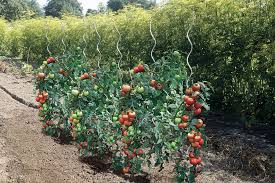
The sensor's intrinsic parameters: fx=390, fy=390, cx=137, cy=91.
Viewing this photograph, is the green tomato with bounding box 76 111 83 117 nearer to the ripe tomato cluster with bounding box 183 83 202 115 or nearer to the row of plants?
the row of plants

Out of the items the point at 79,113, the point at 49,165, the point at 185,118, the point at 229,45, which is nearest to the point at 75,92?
the point at 79,113

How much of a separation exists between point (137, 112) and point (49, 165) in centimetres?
104

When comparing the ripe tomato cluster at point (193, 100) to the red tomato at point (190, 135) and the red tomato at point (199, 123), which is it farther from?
the red tomato at point (190, 135)

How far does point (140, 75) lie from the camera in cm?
329

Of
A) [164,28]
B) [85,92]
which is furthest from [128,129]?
[164,28]

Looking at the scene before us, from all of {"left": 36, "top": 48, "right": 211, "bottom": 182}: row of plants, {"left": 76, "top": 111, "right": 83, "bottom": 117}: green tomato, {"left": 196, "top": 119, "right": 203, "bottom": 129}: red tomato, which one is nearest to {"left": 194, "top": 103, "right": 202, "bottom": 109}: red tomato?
{"left": 36, "top": 48, "right": 211, "bottom": 182}: row of plants

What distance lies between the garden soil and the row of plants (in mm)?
138

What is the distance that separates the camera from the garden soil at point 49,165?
→ 11.0 feet

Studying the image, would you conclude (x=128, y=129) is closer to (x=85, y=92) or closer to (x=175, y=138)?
(x=175, y=138)

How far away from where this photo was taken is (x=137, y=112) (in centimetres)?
321

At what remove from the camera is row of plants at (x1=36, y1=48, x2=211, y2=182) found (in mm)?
2996

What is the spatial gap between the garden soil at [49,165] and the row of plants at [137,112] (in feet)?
0.45

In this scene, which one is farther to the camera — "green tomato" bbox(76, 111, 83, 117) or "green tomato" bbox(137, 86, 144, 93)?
"green tomato" bbox(76, 111, 83, 117)

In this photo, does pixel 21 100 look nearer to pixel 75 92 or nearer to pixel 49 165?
pixel 75 92
